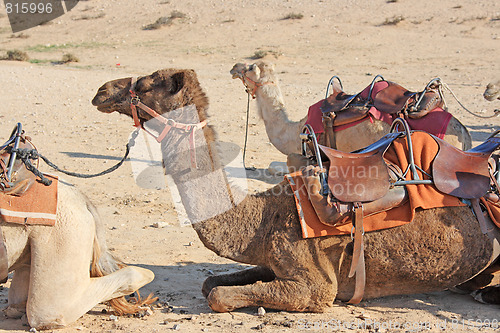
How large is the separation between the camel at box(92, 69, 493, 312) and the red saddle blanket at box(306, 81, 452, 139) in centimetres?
182

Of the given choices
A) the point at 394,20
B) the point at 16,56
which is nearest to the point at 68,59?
the point at 16,56

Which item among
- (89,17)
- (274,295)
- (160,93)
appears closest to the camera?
(274,295)

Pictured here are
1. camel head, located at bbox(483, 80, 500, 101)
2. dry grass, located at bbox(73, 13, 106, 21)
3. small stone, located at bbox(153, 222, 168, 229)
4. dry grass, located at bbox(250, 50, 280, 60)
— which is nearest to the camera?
camel head, located at bbox(483, 80, 500, 101)

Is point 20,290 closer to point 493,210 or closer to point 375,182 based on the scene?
point 375,182

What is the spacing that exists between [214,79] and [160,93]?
1230 centimetres

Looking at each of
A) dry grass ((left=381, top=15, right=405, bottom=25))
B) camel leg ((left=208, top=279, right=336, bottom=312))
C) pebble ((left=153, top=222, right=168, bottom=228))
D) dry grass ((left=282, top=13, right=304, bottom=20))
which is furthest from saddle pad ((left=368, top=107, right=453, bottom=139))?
dry grass ((left=282, top=13, right=304, bottom=20))

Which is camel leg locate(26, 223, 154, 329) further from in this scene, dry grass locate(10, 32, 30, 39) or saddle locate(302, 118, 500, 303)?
dry grass locate(10, 32, 30, 39)

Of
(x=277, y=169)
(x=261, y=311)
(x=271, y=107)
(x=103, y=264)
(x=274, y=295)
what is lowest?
(x=277, y=169)

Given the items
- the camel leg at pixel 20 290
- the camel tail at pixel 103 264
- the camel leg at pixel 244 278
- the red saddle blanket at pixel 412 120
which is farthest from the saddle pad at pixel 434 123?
the camel leg at pixel 20 290

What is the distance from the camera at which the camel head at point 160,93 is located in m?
4.74

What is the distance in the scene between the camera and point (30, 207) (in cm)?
420

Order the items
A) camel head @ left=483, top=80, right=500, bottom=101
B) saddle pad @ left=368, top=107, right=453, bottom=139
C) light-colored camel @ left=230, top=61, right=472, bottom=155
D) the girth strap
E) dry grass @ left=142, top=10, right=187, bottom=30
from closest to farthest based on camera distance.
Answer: the girth strap
saddle pad @ left=368, top=107, right=453, bottom=139
camel head @ left=483, top=80, right=500, bottom=101
light-colored camel @ left=230, top=61, right=472, bottom=155
dry grass @ left=142, top=10, right=187, bottom=30

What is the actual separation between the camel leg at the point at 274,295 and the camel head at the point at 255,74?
4.12 meters

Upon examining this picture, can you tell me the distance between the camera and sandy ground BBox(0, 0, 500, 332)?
4.75m
